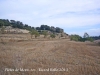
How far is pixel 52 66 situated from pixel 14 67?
286cm

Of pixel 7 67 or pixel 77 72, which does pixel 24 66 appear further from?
pixel 77 72

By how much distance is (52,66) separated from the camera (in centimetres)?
1331

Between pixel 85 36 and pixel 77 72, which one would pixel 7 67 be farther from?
pixel 85 36

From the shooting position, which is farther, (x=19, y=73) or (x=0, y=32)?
(x=0, y=32)

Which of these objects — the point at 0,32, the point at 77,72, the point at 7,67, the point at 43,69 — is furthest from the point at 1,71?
the point at 0,32

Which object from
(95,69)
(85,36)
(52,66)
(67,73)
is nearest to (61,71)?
(67,73)

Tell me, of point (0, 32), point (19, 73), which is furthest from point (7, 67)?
point (0, 32)

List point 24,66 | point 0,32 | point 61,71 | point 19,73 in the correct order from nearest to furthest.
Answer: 1. point 19,73
2. point 61,71
3. point 24,66
4. point 0,32

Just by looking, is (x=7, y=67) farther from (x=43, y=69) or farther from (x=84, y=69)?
(x=84, y=69)

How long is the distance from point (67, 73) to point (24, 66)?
338 cm

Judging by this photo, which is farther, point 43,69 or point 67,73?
point 43,69

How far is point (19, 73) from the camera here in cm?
1120

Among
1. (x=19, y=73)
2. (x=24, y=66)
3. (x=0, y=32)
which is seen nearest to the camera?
(x=19, y=73)

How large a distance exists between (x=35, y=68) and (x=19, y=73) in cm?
164
